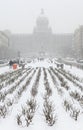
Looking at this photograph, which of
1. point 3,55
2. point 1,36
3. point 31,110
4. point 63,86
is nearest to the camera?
point 31,110

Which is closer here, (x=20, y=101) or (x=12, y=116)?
(x=12, y=116)

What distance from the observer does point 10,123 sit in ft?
34.3

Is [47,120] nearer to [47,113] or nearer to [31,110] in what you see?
[47,113]

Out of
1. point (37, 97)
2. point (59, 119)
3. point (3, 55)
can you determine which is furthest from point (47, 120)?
point (3, 55)

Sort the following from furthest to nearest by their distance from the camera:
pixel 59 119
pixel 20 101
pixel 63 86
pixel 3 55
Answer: pixel 3 55, pixel 63 86, pixel 20 101, pixel 59 119

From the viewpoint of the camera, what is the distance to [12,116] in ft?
37.4

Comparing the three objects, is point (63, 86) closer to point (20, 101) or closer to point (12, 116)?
point (20, 101)

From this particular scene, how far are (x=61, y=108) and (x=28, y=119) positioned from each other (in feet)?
8.72

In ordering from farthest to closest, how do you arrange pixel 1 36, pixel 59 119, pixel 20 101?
pixel 1 36
pixel 20 101
pixel 59 119

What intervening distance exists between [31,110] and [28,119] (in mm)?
Result: 1503

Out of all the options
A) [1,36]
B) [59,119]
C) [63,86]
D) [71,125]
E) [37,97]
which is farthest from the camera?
[1,36]

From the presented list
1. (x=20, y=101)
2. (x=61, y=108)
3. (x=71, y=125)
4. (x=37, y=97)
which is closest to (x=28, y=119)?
(x=71, y=125)

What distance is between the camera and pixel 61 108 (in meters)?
13.0

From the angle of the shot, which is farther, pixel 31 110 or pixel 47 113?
pixel 31 110
